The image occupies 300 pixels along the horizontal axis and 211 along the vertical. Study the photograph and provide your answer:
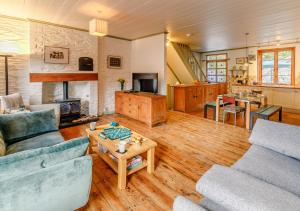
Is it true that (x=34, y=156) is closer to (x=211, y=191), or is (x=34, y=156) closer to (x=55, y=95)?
(x=211, y=191)

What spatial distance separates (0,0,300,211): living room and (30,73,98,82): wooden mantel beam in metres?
0.03

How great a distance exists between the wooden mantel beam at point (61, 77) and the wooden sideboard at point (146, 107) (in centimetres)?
112

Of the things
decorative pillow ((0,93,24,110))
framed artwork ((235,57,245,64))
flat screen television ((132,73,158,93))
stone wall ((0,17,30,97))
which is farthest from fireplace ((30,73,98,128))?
framed artwork ((235,57,245,64))

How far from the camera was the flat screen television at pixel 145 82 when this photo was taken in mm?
5167

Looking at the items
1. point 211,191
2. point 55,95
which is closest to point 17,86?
point 55,95

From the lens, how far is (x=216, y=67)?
9234 mm

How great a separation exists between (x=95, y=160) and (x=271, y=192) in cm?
242

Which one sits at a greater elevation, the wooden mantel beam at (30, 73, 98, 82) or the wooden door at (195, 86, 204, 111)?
the wooden mantel beam at (30, 73, 98, 82)

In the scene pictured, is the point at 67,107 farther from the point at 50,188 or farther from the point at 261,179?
the point at 261,179

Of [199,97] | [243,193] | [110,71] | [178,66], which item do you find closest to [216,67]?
[178,66]

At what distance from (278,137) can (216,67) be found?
776 centimetres

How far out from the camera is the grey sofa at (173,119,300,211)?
105 centimetres

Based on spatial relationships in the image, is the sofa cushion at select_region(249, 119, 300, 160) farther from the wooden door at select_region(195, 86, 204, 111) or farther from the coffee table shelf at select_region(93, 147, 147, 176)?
the wooden door at select_region(195, 86, 204, 111)

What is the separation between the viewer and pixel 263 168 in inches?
67.9
